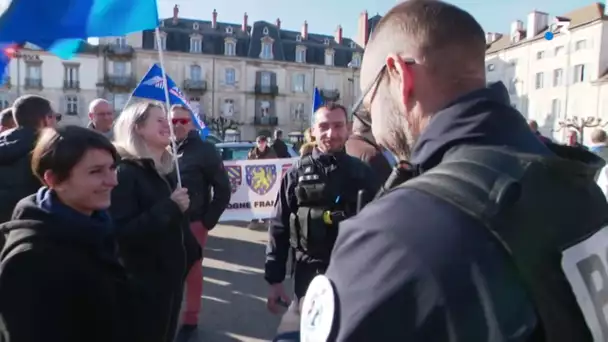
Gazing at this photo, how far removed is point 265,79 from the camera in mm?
55594

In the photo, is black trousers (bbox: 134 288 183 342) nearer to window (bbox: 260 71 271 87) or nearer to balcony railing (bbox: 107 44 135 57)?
balcony railing (bbox: 107 44 135 57)

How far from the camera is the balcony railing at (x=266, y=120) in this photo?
55784mm

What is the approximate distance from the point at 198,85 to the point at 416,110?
175 ft

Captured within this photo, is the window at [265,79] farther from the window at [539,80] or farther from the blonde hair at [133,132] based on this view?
the blonde hair at [133,132]

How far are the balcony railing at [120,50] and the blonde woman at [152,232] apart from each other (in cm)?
5027

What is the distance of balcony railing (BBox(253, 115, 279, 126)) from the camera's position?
55.8m

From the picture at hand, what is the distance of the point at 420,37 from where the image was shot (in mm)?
1368

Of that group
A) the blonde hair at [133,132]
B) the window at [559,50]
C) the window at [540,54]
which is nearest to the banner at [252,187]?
the blonde hair at [133,132]

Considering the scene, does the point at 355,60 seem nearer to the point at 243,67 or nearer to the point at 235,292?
the point at 243,67

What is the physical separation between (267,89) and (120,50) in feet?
48.0

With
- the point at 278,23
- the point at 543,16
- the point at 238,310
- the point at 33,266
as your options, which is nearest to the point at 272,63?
the point at 278,23

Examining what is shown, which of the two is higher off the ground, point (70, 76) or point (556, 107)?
point (70, 76)

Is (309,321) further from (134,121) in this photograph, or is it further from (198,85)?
(198,85)

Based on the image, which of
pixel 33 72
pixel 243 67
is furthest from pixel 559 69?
pixel 33 72
